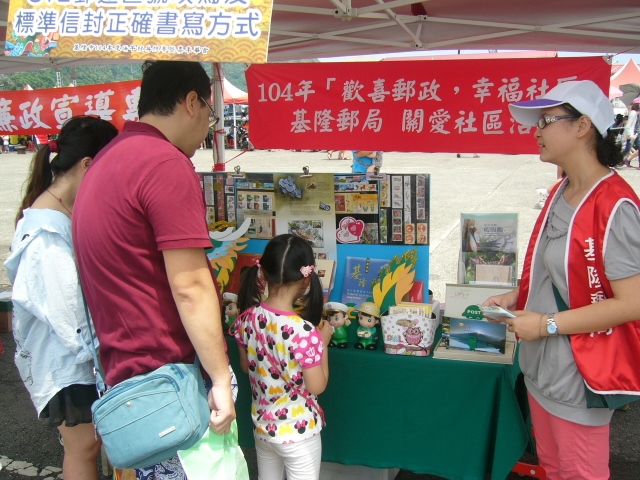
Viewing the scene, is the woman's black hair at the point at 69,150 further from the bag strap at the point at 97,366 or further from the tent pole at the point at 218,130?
the tent pole at the point at 218,130

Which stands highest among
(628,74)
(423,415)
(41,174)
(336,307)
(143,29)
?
(628,74)

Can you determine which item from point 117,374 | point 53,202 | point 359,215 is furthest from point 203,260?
point 359,215

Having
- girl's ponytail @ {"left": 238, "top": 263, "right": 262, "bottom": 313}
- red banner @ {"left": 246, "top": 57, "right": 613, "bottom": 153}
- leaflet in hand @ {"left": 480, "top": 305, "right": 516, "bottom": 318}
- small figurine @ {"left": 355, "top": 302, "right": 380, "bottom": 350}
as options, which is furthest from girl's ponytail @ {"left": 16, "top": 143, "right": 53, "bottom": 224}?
red banner @ {"left": 246, "top": 57, "right": 613, "bottom": 153}

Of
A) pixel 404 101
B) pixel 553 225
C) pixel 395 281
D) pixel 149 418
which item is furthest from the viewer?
pixel 404 101

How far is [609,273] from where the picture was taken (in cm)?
146

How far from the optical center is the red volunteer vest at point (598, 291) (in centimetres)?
149

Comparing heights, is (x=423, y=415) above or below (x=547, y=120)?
below

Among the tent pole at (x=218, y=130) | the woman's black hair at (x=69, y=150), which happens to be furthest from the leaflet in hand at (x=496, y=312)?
the tent pole at (x=218, y=130)

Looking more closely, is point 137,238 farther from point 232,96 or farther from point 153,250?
point 232,96

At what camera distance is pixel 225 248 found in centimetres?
265

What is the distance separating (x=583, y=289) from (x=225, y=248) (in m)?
1.60

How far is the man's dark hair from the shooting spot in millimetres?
1408

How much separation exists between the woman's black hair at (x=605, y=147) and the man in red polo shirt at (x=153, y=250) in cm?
100

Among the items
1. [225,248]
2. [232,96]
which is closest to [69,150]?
[225,248]
